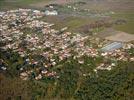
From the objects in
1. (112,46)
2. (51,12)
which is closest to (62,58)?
(112,46)

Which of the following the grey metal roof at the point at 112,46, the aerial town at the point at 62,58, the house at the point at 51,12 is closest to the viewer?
the aerial town at the point at 62,58

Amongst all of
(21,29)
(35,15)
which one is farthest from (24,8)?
(21,29)

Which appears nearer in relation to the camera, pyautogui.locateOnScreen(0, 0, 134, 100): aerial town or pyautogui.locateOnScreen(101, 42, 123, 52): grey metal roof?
pyautogui.locateOnScreen(0, 0, 134, 100): aerial town

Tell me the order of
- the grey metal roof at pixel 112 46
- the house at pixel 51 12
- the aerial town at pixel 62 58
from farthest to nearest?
the house at pixel 51 12, the grey metal roof at pixel 112 46, the aerial town at pixel 62 58

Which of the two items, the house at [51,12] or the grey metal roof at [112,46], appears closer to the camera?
the grey metal roof at [112,46]

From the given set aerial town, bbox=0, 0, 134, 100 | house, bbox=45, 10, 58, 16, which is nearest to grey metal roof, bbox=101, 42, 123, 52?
aerial town, bbox=0, 0, 134, 100

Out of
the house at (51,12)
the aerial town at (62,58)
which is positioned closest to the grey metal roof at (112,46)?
the aerial town at (62,58)

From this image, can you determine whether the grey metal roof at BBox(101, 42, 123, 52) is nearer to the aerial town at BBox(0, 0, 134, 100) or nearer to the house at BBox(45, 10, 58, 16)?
the aerial town at BBox(0, 0, 134, 100)

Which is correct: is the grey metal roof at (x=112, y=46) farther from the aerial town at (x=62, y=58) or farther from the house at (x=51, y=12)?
the house at (x=51, y=12)

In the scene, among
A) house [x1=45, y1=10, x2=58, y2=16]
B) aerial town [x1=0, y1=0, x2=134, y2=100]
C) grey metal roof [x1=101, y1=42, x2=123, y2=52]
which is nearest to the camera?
aerial town [x1=0, y1=0, x2=134, y2=100]
